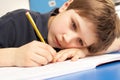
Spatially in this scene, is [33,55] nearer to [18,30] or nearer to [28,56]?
[28,56]

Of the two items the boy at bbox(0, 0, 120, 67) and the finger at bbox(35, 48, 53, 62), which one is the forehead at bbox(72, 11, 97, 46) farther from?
the finger at bbox(35, 48, 53, 62)

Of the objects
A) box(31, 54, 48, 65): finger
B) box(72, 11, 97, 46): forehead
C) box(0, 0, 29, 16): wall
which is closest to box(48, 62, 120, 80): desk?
box(31, 54, 48, 65): finger

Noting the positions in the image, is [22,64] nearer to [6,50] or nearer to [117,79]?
[6,50]

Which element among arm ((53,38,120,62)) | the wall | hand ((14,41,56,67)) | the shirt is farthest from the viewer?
the wall

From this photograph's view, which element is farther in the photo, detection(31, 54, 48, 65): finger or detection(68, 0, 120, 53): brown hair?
detection(68, 0, 120, 53): brown hair

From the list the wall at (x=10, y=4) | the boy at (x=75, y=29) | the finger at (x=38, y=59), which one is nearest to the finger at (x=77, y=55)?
the boy at (x=75, y=29)

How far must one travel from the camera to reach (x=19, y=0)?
6.98ft

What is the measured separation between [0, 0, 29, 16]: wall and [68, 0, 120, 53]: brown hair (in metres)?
1.39

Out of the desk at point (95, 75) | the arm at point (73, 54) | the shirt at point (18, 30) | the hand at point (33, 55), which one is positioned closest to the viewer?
the desk at point (95, 75)

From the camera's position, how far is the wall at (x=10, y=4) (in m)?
2.03

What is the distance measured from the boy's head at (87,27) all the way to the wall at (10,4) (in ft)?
4.50

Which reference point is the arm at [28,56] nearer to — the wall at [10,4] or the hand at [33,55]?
the hand at [33,55]

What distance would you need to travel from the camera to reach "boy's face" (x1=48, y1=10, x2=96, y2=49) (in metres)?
0.69

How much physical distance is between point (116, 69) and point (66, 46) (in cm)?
24
